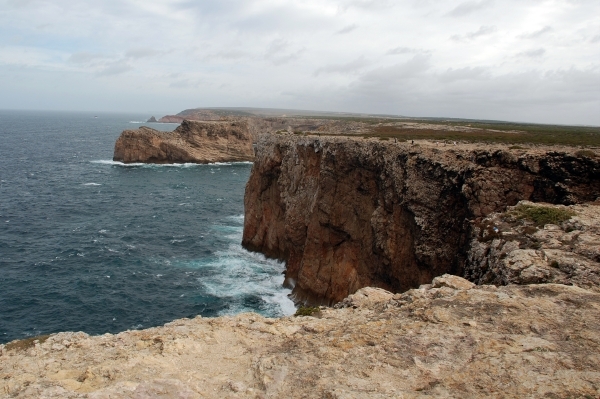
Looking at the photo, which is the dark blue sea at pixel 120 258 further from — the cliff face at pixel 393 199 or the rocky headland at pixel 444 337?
the rocky headland at pixel 444 337

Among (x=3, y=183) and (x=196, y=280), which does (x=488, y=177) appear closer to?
(x=196, y=280)

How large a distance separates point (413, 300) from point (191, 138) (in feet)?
361

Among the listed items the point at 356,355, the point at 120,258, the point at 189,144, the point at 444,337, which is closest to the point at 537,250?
the point at 444,337

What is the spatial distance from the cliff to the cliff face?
244 ft

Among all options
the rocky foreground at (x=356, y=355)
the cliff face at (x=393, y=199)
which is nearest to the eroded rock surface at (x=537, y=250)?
the rocky foreground at (x=356, y=355)

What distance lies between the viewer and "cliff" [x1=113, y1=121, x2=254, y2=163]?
10700 cm

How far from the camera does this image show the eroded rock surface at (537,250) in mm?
13461

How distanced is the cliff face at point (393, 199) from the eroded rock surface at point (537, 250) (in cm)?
363

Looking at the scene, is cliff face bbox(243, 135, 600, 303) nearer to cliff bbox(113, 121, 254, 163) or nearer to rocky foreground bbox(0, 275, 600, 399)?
rocky foreground bbox(0, 275, 600, 399)

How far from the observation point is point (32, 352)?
34.0 feet

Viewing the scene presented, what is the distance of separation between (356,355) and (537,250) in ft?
29.8

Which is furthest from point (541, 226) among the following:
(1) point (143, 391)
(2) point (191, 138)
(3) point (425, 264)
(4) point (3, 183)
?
(2) point (191, 138)

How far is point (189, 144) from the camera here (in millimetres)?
114688

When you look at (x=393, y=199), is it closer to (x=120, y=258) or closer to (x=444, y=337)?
(x=444, y=337)
